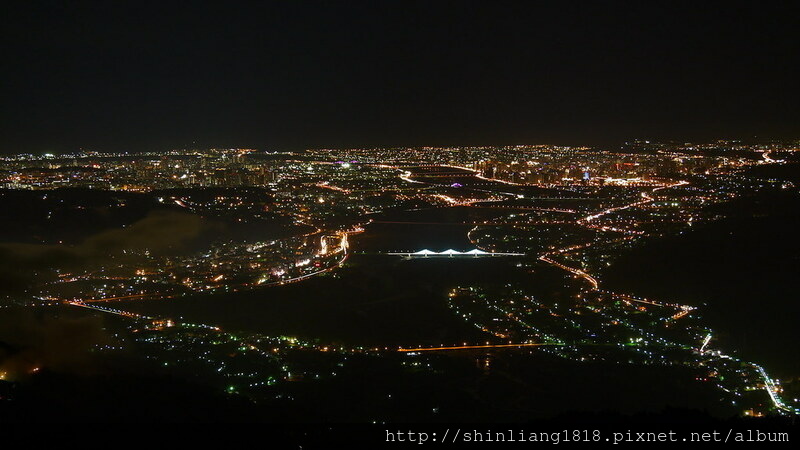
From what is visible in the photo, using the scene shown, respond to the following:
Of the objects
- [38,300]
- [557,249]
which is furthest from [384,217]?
[38,300]

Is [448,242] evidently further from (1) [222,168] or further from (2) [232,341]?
(1) [222,168]

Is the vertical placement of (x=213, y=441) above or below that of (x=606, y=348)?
above

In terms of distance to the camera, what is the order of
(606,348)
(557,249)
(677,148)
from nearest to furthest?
(606,348)
(557,249)
(677,148)

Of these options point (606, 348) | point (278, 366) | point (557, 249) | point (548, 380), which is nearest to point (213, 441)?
point (278, 366)

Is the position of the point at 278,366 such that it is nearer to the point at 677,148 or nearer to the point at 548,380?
the point at 548,380

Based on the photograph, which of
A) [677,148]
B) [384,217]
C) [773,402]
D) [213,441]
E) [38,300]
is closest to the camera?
[213,441]

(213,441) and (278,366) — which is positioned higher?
(213,441)

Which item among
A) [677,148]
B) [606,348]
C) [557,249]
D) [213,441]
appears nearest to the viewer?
[213,441]

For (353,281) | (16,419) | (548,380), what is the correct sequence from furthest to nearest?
(353,281), (548,380), (16,419)

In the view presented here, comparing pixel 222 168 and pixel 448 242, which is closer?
Answer: pixel 448 242
